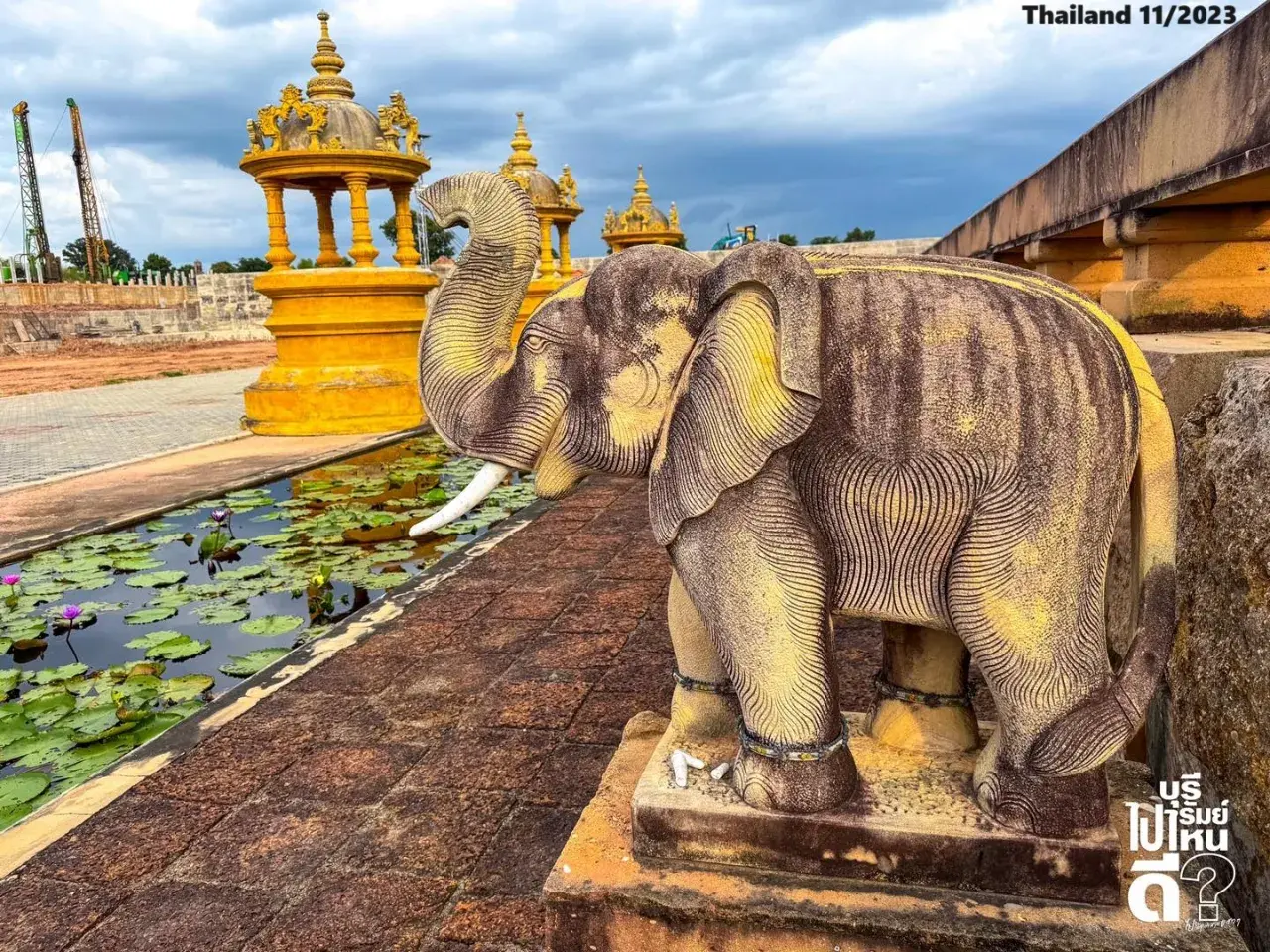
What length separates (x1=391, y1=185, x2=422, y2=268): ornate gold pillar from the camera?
37.0 feet

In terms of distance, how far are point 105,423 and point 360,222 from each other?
4.87 m

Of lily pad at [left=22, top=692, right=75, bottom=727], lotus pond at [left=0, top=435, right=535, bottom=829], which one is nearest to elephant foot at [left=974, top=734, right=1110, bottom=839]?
lotus pond at [left=0, top=435, right=535, bottom=829]

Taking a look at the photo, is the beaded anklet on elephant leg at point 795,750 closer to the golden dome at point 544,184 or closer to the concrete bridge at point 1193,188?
the concrete bridge at point 1193,188

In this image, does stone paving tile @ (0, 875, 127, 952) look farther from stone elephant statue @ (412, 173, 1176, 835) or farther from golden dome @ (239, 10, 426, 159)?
golden dome @ (239, 10, 426, 159)

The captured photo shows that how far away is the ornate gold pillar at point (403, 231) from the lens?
37.0 feet

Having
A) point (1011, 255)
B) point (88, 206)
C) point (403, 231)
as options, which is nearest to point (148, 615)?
point (1011, 255)

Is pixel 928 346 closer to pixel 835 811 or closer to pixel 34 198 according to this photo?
pixel 835 811

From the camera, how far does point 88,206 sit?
5138 centimetres

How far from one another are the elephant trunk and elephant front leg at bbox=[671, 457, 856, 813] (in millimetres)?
450

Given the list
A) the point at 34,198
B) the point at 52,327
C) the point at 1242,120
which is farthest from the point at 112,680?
the point at 34,198

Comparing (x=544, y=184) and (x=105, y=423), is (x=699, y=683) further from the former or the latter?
(x=544, y=184)

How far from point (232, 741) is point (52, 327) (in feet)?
Answer: 114

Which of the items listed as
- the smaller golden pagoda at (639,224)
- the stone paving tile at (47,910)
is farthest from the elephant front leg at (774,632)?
the smaller golden pagoda at (639,224)

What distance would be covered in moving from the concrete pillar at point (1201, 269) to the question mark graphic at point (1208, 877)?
99.7 inches
